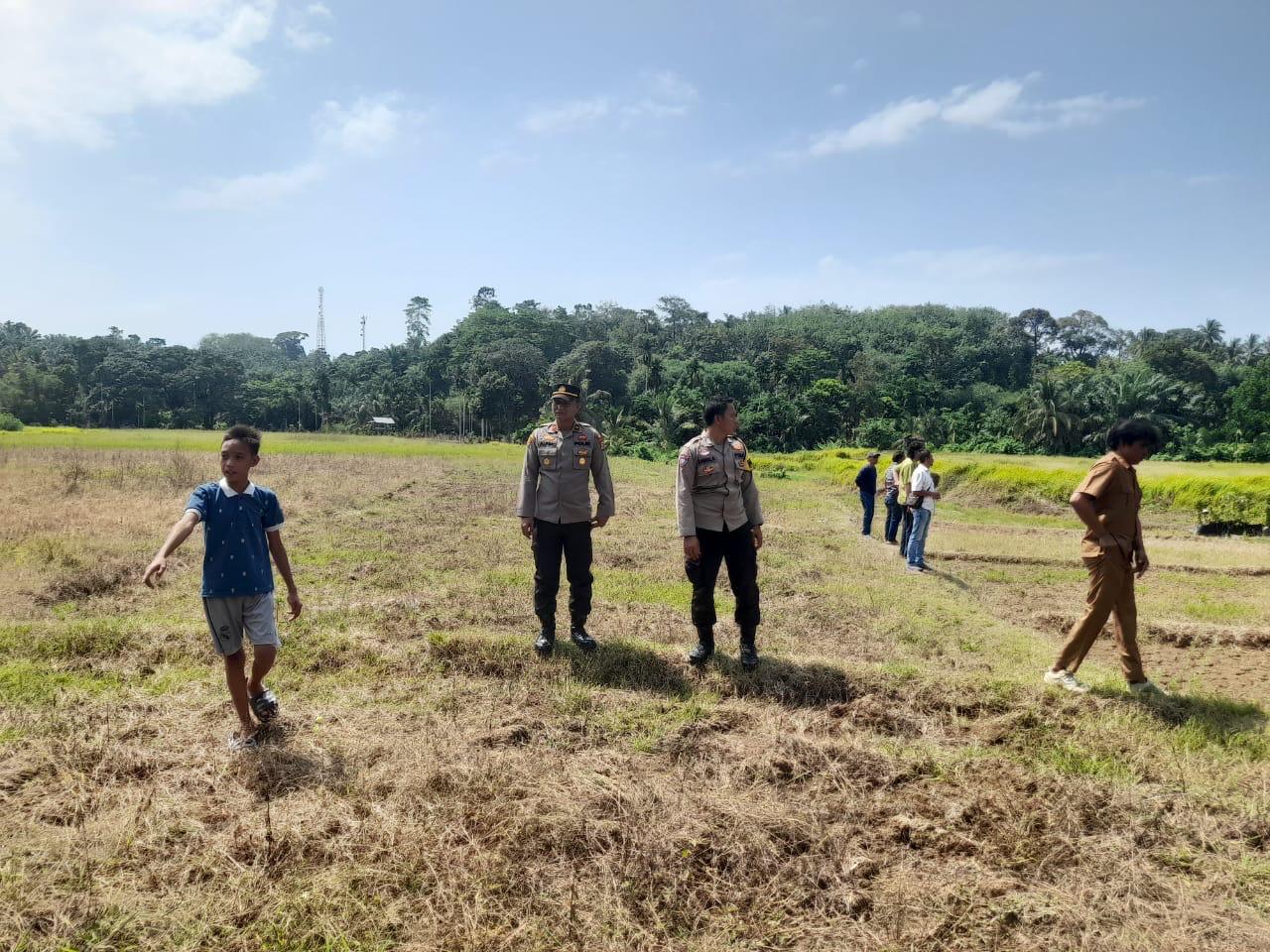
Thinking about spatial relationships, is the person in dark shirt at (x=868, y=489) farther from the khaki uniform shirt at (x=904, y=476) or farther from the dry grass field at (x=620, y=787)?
the dry grass field at (x=620, y=787)

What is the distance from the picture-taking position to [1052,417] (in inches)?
1569

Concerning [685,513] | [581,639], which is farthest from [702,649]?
[685,513]

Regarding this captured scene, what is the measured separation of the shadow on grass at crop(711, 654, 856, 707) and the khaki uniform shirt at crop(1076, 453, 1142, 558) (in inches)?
70.4

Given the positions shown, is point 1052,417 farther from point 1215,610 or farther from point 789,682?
point 789,682

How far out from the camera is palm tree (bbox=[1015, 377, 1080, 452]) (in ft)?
131

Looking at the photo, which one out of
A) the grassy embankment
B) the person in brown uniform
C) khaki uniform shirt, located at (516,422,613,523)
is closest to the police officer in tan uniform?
khaki uniform shirt, located at (516,422,613,523)

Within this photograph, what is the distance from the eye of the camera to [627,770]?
142 inches

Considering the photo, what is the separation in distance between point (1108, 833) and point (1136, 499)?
2.37m

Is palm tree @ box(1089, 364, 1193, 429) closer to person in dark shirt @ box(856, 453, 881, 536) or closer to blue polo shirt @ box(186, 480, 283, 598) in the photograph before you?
person in dark shirt @ box(856, 453, 881, 536)

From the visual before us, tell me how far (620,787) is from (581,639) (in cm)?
209

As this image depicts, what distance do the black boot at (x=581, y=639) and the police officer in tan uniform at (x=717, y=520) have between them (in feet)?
2.47

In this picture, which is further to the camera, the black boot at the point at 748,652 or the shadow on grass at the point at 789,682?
the black boot at the point at 748,652

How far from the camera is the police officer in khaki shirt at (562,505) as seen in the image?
5.33m

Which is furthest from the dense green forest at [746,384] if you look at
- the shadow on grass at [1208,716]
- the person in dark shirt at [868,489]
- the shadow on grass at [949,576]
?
the shadow on grass at [1208,716]
